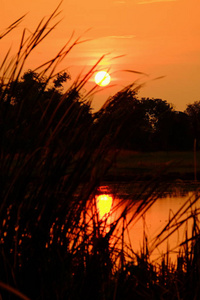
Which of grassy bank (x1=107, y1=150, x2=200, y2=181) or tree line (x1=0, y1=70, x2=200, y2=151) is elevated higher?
tree line (x1=0, y1=70, x2=200, y2=151)

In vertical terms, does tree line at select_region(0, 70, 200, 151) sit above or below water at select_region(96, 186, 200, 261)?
above

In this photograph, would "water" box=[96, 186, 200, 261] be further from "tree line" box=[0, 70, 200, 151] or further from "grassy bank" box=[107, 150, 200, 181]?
"tree line" box=[0, 70, 200, 151]

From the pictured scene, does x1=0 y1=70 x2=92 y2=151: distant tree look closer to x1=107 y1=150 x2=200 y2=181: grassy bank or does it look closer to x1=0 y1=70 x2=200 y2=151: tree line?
x1=0 y1=70 x2=200 y2=151: tree line

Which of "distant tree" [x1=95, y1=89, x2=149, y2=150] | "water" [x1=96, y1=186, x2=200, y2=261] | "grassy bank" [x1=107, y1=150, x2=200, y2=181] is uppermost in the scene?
"distant tree" [x1=95, y1=89, x2=149, y2=150]

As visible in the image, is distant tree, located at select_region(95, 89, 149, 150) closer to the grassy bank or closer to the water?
the grassy bank

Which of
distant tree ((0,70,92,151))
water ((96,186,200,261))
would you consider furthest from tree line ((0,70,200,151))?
water ((96,186,200,261))

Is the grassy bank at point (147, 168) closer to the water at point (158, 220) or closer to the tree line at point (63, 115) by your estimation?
the tree line at point (63, 115)

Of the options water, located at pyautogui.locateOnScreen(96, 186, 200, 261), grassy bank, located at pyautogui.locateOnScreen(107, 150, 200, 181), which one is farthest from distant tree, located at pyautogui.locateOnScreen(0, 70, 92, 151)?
water, located at pyautogui.locateOnScreen(96, 186, 200, 261)

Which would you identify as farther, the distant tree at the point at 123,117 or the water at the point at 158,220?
the water at the point at 158,220

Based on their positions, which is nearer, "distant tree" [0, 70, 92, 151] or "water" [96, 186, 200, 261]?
"distant tree" [0, 70, 92, 151]

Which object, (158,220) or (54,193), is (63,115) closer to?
(54,193)

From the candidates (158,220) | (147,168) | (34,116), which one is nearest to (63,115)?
(34,116)

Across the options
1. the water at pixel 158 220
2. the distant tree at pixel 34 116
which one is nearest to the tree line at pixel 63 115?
the distant tree at pixel 34 116

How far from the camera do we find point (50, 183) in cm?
204
